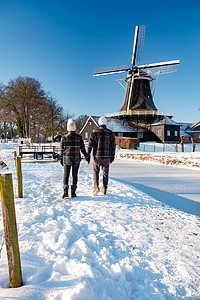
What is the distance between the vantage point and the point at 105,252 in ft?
7.23

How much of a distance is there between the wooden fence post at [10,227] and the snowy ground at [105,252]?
113mm

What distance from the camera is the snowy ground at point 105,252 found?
1.62 m

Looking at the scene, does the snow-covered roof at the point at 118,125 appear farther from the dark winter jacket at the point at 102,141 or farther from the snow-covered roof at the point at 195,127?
the dark winter jacket at the point at 102,141

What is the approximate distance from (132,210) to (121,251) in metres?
1.44

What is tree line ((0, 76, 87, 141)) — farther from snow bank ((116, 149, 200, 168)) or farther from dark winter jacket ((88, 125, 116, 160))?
dark winter jacket ((88, 125, 116, 160))

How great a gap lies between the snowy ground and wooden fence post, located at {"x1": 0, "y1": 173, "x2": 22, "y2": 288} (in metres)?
0.11

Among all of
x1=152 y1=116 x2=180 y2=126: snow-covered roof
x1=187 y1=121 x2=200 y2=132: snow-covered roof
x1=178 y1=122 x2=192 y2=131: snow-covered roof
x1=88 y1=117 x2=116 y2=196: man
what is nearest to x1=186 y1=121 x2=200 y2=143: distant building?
x1=187 y1=121 x2=200 y2=132: snow-covered roof

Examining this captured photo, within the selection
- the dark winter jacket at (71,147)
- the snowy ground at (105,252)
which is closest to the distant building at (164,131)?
the snowy ground at (105,252)

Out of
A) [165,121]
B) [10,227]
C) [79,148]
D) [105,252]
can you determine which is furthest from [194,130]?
[10,227]

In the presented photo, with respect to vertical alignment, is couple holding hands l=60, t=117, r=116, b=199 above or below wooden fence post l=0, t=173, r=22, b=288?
above

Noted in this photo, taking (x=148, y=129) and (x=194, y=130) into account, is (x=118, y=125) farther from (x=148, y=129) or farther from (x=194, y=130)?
(x=194, y=130)

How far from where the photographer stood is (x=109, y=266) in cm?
196

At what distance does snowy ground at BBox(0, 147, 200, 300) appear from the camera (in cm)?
162

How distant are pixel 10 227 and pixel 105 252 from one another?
1.25 m
